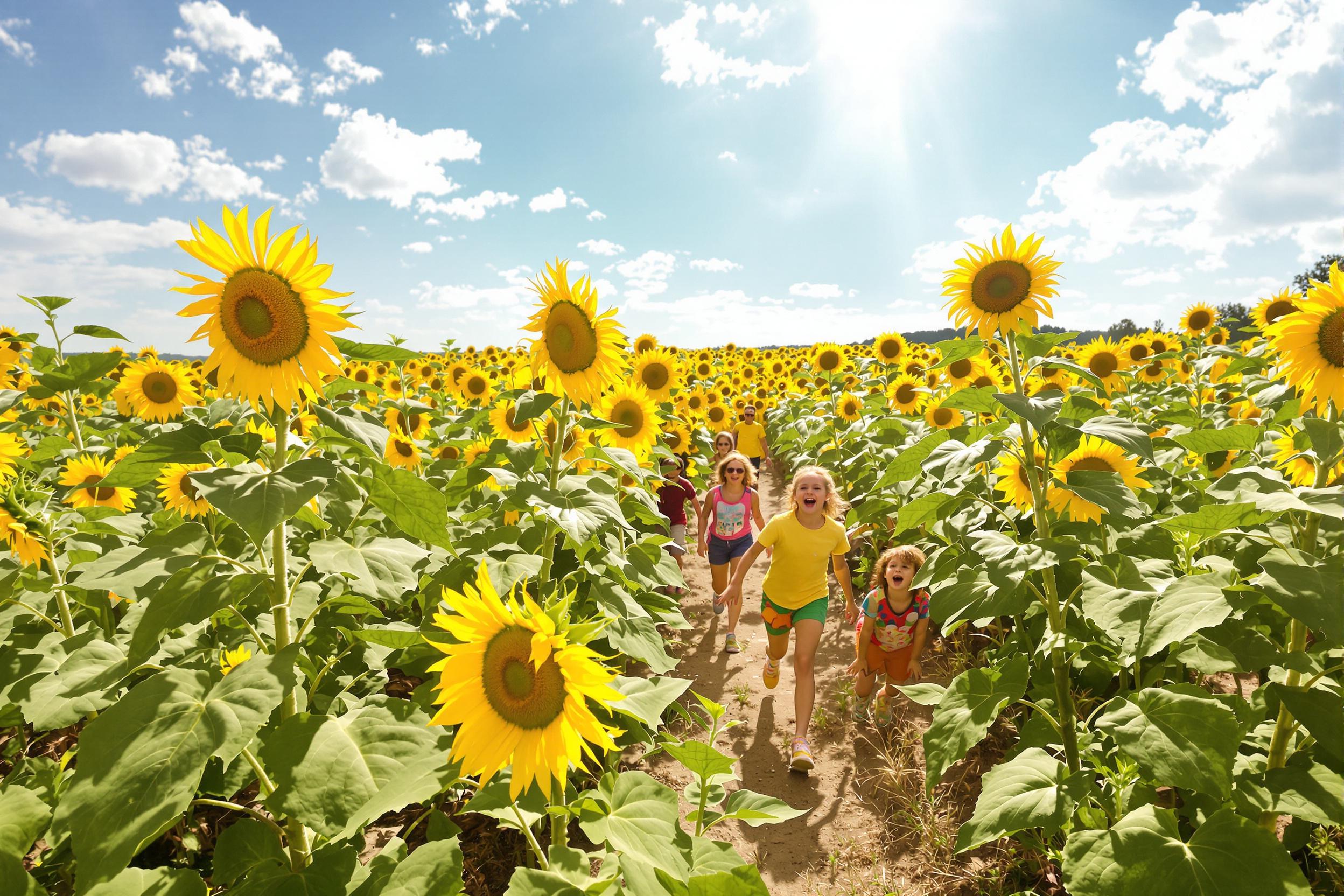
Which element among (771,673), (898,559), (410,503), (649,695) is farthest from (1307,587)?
(771,673)

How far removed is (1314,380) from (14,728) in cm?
804

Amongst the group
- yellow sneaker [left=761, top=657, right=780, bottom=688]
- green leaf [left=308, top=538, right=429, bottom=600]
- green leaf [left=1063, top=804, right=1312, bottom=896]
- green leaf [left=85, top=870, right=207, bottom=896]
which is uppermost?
green leaf [left=308, top=538, right=429, bottom=600]

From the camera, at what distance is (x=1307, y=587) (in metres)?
2.34

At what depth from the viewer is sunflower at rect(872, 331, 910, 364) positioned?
12016mm

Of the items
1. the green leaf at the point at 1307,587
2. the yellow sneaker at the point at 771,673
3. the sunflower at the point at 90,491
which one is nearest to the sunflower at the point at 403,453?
the sunflower at the point at 90,491

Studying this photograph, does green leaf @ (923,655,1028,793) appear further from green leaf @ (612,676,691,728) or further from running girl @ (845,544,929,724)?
running girl @ (845,544,929,724)

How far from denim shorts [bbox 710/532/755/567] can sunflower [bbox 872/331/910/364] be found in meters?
5.34

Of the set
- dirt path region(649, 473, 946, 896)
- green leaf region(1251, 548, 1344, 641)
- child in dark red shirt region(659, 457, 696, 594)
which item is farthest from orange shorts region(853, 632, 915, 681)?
green leaf region(1251, 548, 1344, 641)

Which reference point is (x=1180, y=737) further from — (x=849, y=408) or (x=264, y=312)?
(x=849, y=408)

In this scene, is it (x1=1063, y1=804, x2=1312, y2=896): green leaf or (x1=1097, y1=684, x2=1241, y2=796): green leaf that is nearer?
(x1=1063, y1=804, x2=1312, y2=896): green leaf

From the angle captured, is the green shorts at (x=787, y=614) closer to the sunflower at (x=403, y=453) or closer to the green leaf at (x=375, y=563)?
the sunflower at (x=403, y=453)

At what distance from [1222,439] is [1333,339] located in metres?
0.66

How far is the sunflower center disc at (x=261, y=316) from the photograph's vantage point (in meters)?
2.22

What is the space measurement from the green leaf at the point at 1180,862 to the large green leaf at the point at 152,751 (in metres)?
2.90
